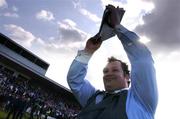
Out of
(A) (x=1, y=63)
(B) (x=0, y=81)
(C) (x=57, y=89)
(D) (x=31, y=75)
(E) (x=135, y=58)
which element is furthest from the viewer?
(C) (x=57, y=89)

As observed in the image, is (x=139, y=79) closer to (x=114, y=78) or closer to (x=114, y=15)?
(x=114, y=78)

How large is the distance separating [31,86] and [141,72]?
36.4 m

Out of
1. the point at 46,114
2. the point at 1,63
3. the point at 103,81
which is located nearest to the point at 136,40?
the point at 103,81

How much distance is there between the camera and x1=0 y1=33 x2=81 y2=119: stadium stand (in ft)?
89.6

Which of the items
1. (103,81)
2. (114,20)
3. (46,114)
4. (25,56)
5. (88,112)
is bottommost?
(88,112)

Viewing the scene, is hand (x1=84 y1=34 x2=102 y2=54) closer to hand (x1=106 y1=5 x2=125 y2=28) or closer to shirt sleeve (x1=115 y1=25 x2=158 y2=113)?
hand (x1=106 y1=5 x2=125 y2=28)

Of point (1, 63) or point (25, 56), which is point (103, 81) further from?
point (25, 56)

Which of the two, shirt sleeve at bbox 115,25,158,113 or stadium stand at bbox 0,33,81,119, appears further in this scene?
stadium stand at bbox 0,33,81,119

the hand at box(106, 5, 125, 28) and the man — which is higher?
the hand at box(106, 5, 125, 28)

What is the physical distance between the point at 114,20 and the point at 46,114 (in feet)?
86.3

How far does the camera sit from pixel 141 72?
2.68m

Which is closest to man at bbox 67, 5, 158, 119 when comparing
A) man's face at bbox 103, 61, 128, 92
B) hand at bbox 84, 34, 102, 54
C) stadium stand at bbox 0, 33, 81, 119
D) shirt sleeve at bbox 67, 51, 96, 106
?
man's face at bbox 103, 61, 128, 92

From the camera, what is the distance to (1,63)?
38.4 metres

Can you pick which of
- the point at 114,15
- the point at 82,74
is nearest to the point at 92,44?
the point at 82,74
